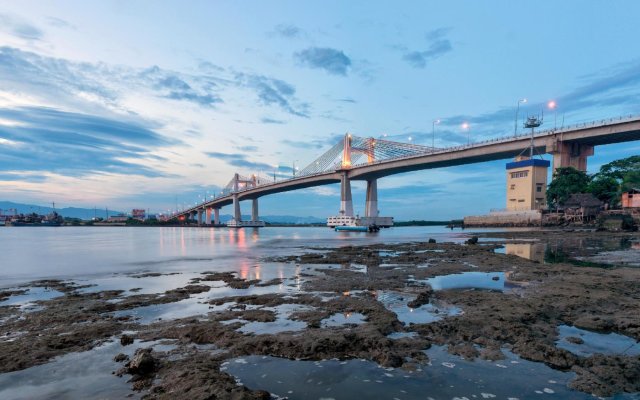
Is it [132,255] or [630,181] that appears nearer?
[132,255]

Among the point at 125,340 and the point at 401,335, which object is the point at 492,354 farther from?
the point at 125,340

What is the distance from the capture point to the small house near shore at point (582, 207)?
5369cm

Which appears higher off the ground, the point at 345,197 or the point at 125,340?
the point at 345,197

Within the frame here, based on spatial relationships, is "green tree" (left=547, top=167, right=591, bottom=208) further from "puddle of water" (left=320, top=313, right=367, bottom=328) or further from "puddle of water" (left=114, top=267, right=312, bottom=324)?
"puddle of water" (left=320, top=313, right=367, bottom=328)

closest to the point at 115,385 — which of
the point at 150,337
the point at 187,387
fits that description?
the point at 187,387

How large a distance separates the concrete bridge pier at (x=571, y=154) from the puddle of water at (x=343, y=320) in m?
69.4

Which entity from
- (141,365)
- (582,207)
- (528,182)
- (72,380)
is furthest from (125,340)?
(528,182)

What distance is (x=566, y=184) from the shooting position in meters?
58.5

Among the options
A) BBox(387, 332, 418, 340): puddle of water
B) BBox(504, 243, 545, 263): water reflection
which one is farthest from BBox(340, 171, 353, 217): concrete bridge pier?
BBox(387, 332, 418, 340): puddle of water

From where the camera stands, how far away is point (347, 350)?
5.82m

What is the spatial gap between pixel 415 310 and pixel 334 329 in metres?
2.41

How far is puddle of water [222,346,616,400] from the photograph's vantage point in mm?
4379

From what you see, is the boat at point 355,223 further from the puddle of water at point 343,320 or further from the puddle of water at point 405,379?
the puddle of water at point 405,379

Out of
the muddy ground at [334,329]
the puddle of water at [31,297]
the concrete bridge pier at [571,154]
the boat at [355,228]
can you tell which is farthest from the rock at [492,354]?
the boat at [355,228]
